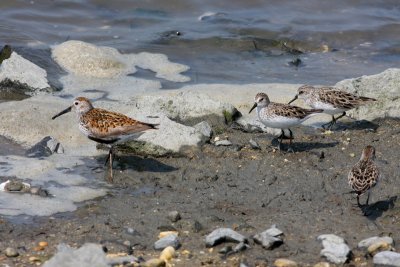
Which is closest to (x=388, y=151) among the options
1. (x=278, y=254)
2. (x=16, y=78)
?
(x=278, y=254)

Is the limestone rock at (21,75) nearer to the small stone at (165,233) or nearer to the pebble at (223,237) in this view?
the small stone at (165,233)

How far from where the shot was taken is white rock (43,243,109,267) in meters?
6.19

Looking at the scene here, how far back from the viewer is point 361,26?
1628cm

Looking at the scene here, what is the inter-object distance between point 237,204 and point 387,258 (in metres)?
1.99

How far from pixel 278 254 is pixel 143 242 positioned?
1.21 metres

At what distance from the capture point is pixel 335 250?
6.86 m

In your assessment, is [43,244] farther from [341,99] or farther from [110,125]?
[341,99]

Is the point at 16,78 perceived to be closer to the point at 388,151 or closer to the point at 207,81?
the point at 207,81

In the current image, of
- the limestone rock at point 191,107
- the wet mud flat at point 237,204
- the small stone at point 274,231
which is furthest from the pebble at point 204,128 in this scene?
the small stone at point 274,231

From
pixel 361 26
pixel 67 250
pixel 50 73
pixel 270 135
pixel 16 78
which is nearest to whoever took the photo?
pixel 67 250

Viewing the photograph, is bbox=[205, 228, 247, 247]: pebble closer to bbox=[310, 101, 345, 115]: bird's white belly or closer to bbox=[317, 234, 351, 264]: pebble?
bbox=[317, 234, 351, 264]: pebble

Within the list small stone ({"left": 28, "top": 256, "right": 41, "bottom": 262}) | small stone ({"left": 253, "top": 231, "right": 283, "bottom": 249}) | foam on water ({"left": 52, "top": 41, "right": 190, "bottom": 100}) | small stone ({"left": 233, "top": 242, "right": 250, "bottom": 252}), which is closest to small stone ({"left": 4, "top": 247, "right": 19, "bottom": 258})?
small stone ({"left": 28, "top": 256, "right": 41, "bottom": 262})

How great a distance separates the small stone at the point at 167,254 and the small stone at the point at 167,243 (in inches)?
3.5

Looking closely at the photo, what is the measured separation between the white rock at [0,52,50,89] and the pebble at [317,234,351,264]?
637cm
